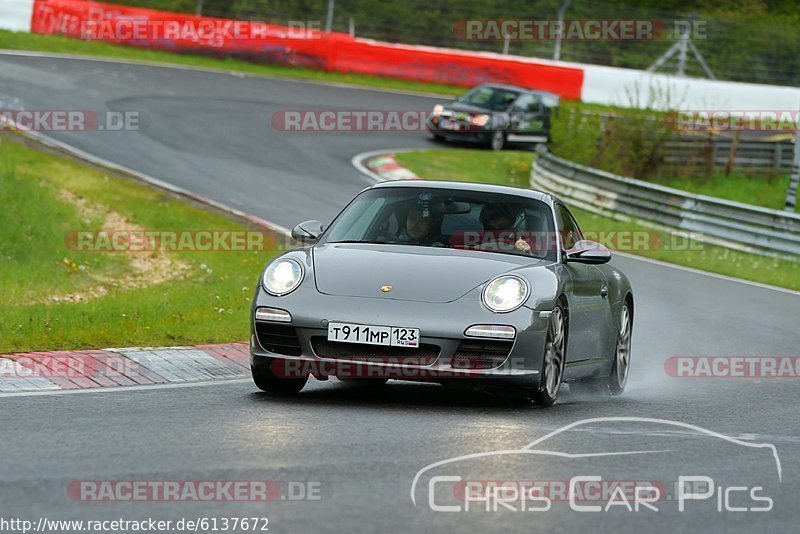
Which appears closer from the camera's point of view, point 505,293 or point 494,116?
point 505,293

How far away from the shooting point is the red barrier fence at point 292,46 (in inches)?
1393

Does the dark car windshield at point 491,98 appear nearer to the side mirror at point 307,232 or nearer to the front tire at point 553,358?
the side mirror at point 307,232

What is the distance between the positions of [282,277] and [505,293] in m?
1.27

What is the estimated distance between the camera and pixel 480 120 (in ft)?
99.1

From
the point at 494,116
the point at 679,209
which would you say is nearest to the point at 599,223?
the point at 679,209

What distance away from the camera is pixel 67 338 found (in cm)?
1030

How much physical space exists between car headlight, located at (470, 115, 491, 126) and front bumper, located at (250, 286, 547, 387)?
22.0m

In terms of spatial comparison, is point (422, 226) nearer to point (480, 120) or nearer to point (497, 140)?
point (480, 120)

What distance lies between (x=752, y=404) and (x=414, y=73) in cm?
2831

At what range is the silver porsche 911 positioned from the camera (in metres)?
8.09

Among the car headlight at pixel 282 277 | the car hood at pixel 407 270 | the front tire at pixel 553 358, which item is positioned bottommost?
the front tire at pixel 553 358

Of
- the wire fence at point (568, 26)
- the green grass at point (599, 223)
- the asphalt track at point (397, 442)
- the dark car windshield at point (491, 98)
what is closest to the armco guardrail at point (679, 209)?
the green grass at point (599, 223)

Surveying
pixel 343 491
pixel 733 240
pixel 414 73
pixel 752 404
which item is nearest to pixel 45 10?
pixel 414 73

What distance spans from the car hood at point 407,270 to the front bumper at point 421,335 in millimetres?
74
